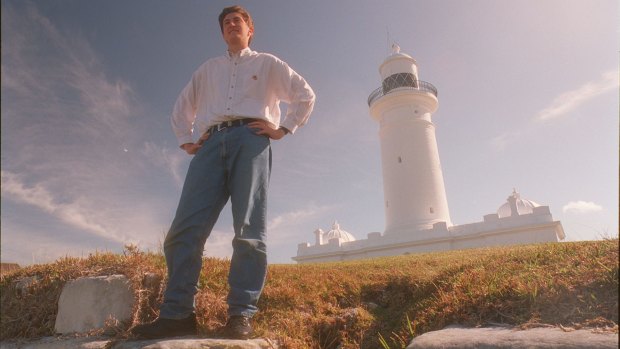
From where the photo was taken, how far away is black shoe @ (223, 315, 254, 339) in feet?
9.30

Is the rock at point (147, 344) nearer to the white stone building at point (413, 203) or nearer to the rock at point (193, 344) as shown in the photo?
the rock at point (193, 344)

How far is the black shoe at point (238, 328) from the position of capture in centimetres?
284

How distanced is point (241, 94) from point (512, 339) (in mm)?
2758

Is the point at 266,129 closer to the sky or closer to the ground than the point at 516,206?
closer to the ground

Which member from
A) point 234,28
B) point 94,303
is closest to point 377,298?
point 94,303

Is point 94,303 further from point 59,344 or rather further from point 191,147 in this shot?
point 191,147

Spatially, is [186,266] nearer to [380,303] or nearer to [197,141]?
[197,141]

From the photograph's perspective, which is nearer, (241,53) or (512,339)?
(512,339)

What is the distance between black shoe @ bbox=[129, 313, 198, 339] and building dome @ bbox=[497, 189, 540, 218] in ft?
63.1

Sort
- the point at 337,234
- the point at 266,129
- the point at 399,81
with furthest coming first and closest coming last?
1. the point at 337,234
2. the point at 399,81
3. the point at 266,129

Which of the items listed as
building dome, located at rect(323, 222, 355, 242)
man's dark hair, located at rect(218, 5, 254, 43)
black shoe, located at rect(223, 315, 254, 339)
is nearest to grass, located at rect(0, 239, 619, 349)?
black shoe, located at rect(223, 315, 254, 339)

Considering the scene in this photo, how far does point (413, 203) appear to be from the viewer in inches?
843

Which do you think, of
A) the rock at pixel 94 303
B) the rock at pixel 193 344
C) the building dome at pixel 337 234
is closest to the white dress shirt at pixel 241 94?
the rock at pixel 94 303

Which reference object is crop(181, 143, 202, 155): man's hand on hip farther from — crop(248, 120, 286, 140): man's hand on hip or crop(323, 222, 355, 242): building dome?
crop(323, 222, 355, 242): building dome
